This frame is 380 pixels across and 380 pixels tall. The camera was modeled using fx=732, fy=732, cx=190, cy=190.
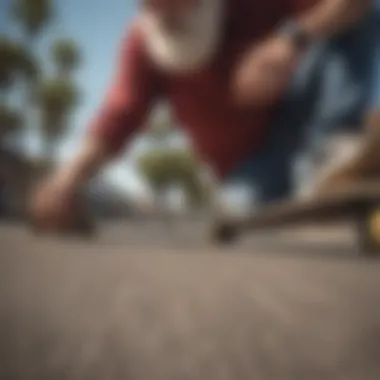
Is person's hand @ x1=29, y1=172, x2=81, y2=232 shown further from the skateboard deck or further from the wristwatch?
the wristwatch

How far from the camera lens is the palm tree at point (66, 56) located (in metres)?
1.12

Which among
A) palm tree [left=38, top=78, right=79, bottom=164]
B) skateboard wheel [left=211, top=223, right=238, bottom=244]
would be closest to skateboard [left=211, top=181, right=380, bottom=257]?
skateboard wheel [left=211, top=223, right=238, bottom=244]

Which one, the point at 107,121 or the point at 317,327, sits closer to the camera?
the point at 317,327

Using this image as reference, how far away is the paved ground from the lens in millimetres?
999

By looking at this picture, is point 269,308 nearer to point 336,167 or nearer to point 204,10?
point 336,167

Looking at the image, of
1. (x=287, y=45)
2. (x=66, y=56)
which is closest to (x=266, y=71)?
A: (x=287, y=45)

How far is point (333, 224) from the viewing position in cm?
101

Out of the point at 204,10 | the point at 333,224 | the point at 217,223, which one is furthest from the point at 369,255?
the point at 204,10

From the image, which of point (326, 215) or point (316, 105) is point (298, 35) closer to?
point (316, 105)

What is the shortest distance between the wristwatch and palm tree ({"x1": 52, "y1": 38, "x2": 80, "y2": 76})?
320mm

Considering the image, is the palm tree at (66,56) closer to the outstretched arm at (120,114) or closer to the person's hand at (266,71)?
the outstretched arm at (120,114)

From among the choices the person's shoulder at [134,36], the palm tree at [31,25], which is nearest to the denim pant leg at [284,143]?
the person's shoulder at [134,36]

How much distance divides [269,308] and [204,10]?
1.45 feet

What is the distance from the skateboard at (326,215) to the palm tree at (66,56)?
0.33 metres
